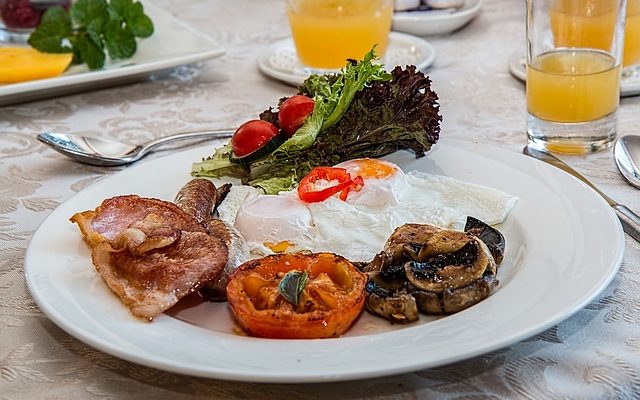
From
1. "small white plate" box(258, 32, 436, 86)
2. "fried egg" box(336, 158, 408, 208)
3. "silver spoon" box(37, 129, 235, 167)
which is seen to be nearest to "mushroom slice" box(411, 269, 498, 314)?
"fried egg" box(336, 158, 408, 208)

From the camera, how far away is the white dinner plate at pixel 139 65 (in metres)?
2.56

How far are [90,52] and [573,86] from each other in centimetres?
140

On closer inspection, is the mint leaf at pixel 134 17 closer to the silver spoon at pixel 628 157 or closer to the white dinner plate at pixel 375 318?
the white dinner plate at pixel 375 318

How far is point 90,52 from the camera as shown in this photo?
2.68 metres

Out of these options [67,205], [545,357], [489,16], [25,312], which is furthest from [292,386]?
[489,16]

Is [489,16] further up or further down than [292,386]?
further down

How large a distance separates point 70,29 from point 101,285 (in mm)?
1549

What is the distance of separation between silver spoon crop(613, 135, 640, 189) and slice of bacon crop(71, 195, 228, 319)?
938 mm

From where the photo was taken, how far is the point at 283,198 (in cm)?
176

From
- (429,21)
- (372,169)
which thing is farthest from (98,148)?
(429,21)

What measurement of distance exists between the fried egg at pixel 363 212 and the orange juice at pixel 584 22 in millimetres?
540

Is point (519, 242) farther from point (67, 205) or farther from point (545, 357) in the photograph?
point (67, 205)

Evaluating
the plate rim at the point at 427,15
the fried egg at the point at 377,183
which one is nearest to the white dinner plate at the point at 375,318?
the fried egg at the point at 377,183

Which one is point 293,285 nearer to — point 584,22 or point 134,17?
point 584,22
